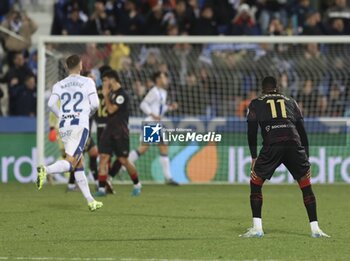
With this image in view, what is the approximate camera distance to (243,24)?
24703 millimetres

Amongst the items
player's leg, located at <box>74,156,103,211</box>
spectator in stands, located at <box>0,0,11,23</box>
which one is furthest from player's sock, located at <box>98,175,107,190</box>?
spectator in stands, located at <box>0,0,11,23</box>

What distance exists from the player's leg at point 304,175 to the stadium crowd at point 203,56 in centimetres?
1008

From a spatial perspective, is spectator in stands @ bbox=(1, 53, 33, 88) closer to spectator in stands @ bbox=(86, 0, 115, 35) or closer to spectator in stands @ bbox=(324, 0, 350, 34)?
spectator in stands @ bbox=(86, 0, 115, 35)

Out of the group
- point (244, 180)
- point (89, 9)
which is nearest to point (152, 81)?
point (244, 180)

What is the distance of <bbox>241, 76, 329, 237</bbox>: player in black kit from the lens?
→ 1184 cm

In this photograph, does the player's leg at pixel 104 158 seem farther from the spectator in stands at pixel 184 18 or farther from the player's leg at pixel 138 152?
the spectator in stands at pixel 184 18

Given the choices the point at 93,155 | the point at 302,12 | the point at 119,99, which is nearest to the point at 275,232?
the point at 119,99

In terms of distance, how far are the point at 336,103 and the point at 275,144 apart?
11.1 m

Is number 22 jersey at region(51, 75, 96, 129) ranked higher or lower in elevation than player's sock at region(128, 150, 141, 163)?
higher

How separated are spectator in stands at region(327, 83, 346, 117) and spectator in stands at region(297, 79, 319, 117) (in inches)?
11.5

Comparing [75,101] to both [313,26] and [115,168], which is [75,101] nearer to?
[115,168]

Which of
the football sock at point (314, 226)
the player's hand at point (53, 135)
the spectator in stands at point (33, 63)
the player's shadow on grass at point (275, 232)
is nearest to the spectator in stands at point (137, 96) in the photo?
the spectator in stands at point (33, 63)

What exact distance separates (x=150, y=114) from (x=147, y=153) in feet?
5.03

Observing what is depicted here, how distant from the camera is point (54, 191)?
19312 millimetres
